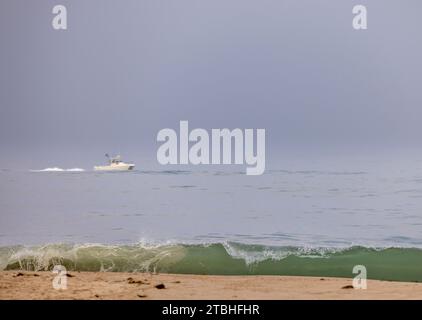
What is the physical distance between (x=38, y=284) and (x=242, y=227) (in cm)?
885

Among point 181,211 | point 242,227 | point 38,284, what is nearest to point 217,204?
point 181,211

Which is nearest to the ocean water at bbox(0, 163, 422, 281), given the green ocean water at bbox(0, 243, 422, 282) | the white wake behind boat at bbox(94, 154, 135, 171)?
the green ocean water at bbox(0, 243, 422, 282)

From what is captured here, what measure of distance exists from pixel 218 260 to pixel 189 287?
2.31 metres

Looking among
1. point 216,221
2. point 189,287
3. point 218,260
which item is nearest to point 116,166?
point 216,221

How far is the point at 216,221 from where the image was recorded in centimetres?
1892

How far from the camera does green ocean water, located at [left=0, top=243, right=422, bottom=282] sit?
11.0 meters

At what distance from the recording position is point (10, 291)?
8.77m

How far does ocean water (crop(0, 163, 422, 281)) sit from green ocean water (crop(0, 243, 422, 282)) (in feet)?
0.06

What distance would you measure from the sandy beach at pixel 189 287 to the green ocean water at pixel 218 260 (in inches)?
24.9

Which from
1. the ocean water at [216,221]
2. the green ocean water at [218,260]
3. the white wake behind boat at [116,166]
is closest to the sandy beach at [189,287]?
the green ocean water at [218,260]

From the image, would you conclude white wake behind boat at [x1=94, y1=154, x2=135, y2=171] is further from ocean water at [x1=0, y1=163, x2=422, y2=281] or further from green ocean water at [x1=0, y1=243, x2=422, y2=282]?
green ocean water at [x1=0, y1=243, x2=422, y2=282]

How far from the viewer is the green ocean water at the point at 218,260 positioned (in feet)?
36.0

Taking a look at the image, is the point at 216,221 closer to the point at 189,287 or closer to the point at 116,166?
the point at 189,287

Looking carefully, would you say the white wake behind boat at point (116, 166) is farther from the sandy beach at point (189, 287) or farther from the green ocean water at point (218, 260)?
the sandy beach at point (189, 287)
